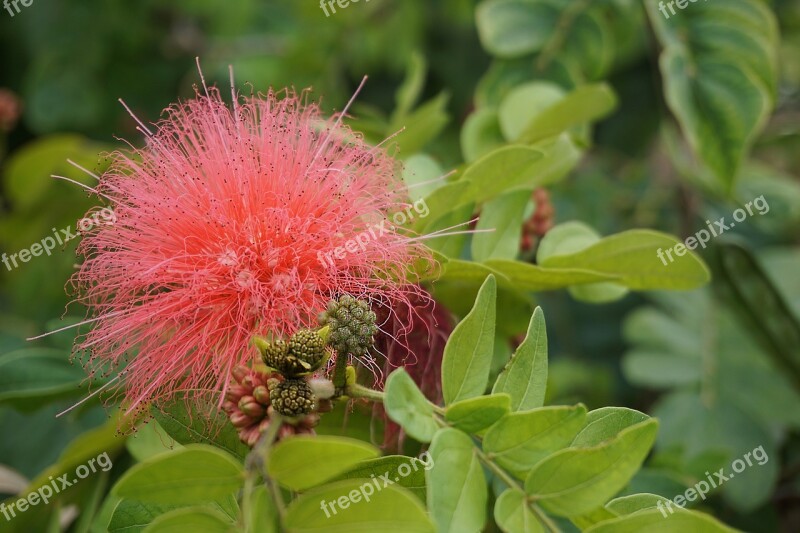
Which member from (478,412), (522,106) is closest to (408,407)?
(478,412)

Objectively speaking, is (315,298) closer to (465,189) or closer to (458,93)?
(465,189)

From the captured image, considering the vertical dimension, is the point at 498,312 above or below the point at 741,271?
above

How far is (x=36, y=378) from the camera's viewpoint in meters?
1.58

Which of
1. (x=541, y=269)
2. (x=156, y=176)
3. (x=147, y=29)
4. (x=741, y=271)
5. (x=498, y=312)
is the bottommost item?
(x=741, y=271)

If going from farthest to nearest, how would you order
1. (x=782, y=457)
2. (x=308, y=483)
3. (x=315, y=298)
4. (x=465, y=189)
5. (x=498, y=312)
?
(x=782, y=457), (x=498, y=312), (x=465, y=189), (x=315, y=298), (x=308, y=483)

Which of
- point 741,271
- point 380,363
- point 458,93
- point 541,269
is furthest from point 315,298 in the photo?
point 458,93

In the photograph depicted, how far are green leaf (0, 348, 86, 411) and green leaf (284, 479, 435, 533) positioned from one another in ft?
2.75

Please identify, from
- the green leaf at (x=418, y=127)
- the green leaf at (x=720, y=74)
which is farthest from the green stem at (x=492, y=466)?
the green leaf at (x=720, y=74)

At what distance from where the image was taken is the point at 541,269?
4.22ft

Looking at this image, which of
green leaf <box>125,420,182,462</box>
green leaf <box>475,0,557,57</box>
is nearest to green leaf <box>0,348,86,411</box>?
green leaf <box>125,420,182,462</box>

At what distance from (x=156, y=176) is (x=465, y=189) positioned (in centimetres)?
56

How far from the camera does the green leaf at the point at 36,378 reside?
1548 millimetres

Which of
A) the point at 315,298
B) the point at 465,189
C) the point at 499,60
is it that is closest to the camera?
the point at 315,298

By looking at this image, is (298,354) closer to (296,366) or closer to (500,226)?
(296,366)
